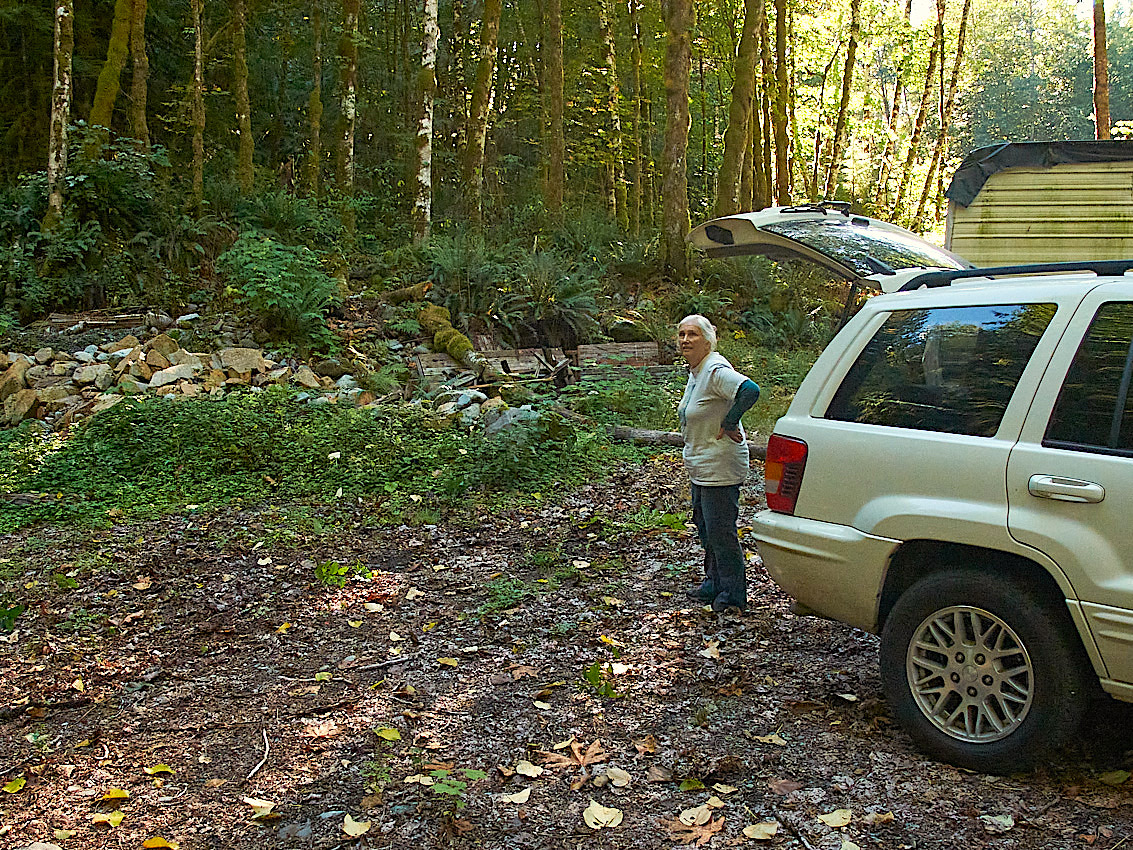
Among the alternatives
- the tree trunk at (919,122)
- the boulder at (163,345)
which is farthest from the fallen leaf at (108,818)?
the tree trunk at (919,122)

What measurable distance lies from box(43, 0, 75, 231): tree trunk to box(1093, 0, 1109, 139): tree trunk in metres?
16.8

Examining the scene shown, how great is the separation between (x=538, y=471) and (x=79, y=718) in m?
5.14

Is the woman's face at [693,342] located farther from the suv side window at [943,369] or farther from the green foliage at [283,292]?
the green foliage at [283,292]

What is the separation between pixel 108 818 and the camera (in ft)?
12.7

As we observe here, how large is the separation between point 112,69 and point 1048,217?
52.6ft

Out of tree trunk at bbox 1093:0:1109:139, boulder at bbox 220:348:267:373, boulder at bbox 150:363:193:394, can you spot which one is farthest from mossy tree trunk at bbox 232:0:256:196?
tree trunk at bbox 1093:0:1109:139

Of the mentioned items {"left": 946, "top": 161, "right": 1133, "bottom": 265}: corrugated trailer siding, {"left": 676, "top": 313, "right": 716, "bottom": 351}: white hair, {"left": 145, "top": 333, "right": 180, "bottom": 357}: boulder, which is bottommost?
{"left": 145, "top": 333, "right": 180, "bottom": 357}: boulder

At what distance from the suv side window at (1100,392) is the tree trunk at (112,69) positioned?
17.6 m

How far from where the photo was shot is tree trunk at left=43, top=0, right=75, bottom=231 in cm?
1578

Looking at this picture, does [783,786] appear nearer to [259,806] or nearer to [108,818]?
[259,806]

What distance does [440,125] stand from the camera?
31156mm

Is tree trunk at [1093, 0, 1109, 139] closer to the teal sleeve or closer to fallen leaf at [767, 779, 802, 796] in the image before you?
the teal sleeve

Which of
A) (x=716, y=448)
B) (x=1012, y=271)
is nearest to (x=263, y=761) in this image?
(x=716, y=448)

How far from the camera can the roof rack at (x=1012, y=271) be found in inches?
161
